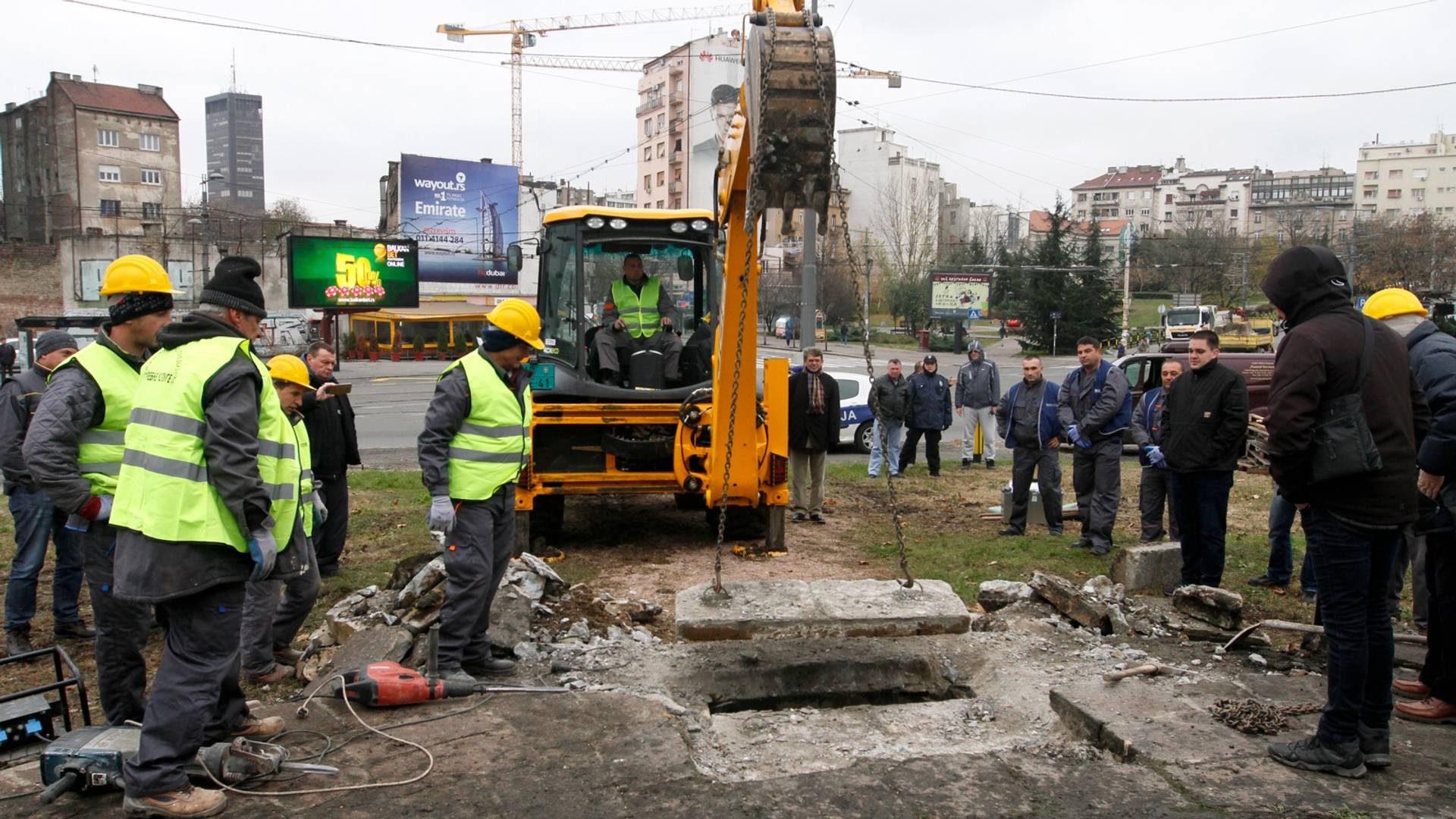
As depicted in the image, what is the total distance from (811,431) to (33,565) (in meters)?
6.63

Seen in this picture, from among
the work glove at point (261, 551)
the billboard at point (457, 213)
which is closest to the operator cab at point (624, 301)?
the work glove at point (261, 551)

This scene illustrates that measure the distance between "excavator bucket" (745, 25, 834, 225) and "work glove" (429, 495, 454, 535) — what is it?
215 cm

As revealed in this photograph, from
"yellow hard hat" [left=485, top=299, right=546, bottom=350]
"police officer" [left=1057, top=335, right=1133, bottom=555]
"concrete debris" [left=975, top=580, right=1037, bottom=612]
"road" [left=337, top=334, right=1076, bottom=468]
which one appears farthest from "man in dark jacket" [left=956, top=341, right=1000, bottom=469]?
"yellow hard hat" [left=485, top=299, right=546, bottom=350]

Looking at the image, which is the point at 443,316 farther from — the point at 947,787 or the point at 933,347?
the point at 947,787

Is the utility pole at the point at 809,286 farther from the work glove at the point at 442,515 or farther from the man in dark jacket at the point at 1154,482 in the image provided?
the work glove at the point at 442,515

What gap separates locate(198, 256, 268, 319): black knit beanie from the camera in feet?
13.2

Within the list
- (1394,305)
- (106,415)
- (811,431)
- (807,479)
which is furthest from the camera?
(807,479)

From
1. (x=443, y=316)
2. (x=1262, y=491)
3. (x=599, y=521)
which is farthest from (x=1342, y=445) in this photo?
(x=443, y=316)

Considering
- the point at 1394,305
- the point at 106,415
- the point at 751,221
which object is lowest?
the point at 106,415

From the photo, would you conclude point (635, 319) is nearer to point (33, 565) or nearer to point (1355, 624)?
point (33, 565)

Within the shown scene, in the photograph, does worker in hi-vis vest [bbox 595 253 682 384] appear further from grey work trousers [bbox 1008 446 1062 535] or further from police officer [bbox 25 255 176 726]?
police officer [bbox 25 255 176 726]

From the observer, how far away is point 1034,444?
31.0ft

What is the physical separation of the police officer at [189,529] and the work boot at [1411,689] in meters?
5.15

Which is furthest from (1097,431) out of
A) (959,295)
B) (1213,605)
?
(959,295)
